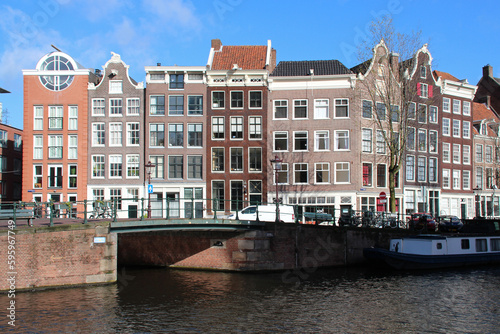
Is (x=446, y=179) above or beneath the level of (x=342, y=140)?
beneath

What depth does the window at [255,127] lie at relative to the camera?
44.9 meters

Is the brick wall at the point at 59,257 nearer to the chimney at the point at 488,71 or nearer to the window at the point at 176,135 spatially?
the window at the point at 176,135

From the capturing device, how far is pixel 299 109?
148 feet

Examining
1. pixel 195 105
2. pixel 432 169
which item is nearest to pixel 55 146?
pixel 195 105

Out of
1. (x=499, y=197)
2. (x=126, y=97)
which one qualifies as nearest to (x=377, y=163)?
(x=499, y=197)

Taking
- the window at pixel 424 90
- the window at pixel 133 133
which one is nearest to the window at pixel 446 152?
the window at pixel 424 90

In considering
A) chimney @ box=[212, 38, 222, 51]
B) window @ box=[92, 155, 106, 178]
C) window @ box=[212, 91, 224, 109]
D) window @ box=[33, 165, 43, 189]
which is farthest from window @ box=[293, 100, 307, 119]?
window @ box=[33, 165, 43, 189]

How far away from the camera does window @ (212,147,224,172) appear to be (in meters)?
44.9

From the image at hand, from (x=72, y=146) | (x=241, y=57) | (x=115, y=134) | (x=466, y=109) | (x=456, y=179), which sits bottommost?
(x=456, y=179)

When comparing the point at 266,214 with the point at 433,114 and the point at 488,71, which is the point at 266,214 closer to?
the point at 433,114

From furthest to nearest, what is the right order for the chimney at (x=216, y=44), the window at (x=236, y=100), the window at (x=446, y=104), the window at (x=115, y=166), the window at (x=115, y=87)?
the window at (x=446, y=104) → the chimney at (x=216, y=44) → the window at (x=115, y=87) → the window at (x=236, y=100) → the window at (x=115, y=166)

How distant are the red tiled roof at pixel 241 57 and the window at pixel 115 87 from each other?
8.81m

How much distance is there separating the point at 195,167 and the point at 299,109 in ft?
35.6

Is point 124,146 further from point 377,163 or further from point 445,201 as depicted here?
point 445,201
